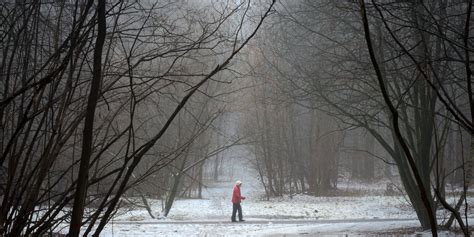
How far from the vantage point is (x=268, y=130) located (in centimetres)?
2808

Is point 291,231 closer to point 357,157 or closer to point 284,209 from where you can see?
point 284,209

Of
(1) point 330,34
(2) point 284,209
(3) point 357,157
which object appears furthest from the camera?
(3) point 357,157

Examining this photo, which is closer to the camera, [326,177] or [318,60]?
[318,60]

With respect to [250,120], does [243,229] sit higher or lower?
lower

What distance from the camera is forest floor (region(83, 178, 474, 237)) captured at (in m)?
12.2

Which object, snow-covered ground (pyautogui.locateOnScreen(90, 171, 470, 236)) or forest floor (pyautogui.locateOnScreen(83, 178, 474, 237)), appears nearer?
forest floor (pyautogui.locateOnScreen(83, 178, 474, 237))

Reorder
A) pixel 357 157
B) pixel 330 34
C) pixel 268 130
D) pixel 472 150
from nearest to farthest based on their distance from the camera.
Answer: pixel 472 150 < pixel 330 34 < pixel 268 130 < pixel 357 157

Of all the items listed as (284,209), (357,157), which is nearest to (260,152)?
(284,209)

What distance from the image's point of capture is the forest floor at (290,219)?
480 inches

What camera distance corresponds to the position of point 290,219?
17.6 metres

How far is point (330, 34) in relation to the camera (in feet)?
34.4

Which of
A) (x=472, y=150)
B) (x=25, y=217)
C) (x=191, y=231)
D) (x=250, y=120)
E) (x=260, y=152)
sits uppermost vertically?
(x=250, y=120)

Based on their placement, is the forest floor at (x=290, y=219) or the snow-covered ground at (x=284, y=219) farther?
the snow-covered ground at (x=284, y=219)

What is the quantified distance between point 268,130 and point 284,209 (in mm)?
7531
